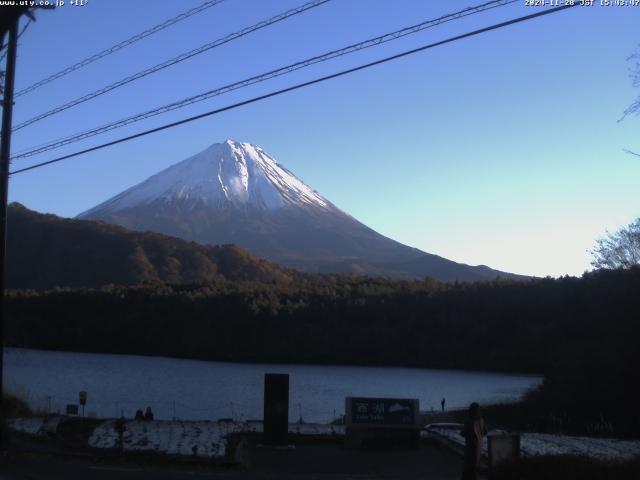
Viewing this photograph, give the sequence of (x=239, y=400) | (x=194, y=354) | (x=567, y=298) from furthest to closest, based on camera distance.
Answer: (x=194, y=354) → (x=567, y=298) → (x=239, y=400)

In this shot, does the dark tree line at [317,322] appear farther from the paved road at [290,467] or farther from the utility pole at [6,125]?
the utility pole at [6,125]

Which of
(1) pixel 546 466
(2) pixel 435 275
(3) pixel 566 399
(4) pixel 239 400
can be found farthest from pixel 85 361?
(2) pixel 435 275

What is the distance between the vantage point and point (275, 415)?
19.8 metres

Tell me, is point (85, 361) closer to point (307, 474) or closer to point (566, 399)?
point (566, 399)

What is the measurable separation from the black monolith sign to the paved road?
1.26ft

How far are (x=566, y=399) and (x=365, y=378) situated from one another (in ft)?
103

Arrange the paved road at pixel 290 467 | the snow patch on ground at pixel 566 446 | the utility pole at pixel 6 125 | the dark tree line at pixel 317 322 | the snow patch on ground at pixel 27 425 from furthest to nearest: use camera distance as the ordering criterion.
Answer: the dark tree line at pixel 317 322 < the snow patch on ground at pixel 27 425 < the snow patch on ground at pixel 566 446 < the utility pole at pixel 6 125 < the paved road at pixel 290 467

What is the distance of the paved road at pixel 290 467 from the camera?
15.6m

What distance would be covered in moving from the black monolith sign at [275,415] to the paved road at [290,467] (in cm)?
38

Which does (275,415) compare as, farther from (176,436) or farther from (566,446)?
(566,446)

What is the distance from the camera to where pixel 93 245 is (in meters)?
132

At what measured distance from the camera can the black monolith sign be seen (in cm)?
1977

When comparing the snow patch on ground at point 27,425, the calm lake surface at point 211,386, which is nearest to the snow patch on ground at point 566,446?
the snow patch on ground at point 27,425

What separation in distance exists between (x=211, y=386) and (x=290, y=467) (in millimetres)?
35751
